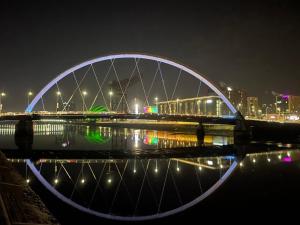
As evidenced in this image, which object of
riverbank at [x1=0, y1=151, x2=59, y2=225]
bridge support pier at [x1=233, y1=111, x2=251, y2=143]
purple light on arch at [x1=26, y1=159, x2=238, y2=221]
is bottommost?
purple light on arch at [x1=26, y1=159, x2=238, y2=221]

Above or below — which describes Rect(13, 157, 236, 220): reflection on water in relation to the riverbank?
below

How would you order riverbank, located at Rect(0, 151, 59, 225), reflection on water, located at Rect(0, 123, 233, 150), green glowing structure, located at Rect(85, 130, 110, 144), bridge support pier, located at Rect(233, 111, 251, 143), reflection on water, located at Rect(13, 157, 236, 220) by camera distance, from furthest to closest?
bridge support pier, located at Rect(233, 111, 251, 143), green glowing structure, located at Rect(85, 130, 110, 144), reflection on water, located at Rect(0, 123, 233, 150), reflection on water, located at Rect(13, 157, 236, 220), riverbank, located at Rect(0, 151, 59, 225)

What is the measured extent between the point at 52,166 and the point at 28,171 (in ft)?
10.8

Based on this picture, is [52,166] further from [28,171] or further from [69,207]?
[69,207]

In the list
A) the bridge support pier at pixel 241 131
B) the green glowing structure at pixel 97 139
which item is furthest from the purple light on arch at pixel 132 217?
the bridge support pier at pixel 241 131

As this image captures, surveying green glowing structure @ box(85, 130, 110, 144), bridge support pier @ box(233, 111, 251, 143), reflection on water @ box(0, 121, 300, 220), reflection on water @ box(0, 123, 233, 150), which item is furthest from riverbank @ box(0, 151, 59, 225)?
bridge support pier @ box(233, 111, 251, 143)

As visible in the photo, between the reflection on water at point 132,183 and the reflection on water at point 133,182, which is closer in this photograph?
the reflection on water at point 133,182

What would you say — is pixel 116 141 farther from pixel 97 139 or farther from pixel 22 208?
pixel 22 208

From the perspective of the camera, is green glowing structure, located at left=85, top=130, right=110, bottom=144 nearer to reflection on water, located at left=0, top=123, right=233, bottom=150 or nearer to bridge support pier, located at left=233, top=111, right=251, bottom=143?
reflection on water, located at left=0, top=123, right=233, bottom=150

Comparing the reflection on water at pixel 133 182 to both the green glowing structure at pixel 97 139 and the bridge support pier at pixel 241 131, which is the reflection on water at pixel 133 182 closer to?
the green glowing structure at pixel 97 139

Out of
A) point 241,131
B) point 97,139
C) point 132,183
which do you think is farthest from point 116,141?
point 132,183

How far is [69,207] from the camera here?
14828 mm

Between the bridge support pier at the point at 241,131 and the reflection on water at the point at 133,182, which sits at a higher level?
the bridge support pier at the point at 241,131

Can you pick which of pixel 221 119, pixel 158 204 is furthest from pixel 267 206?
Result: pixel 221 119
